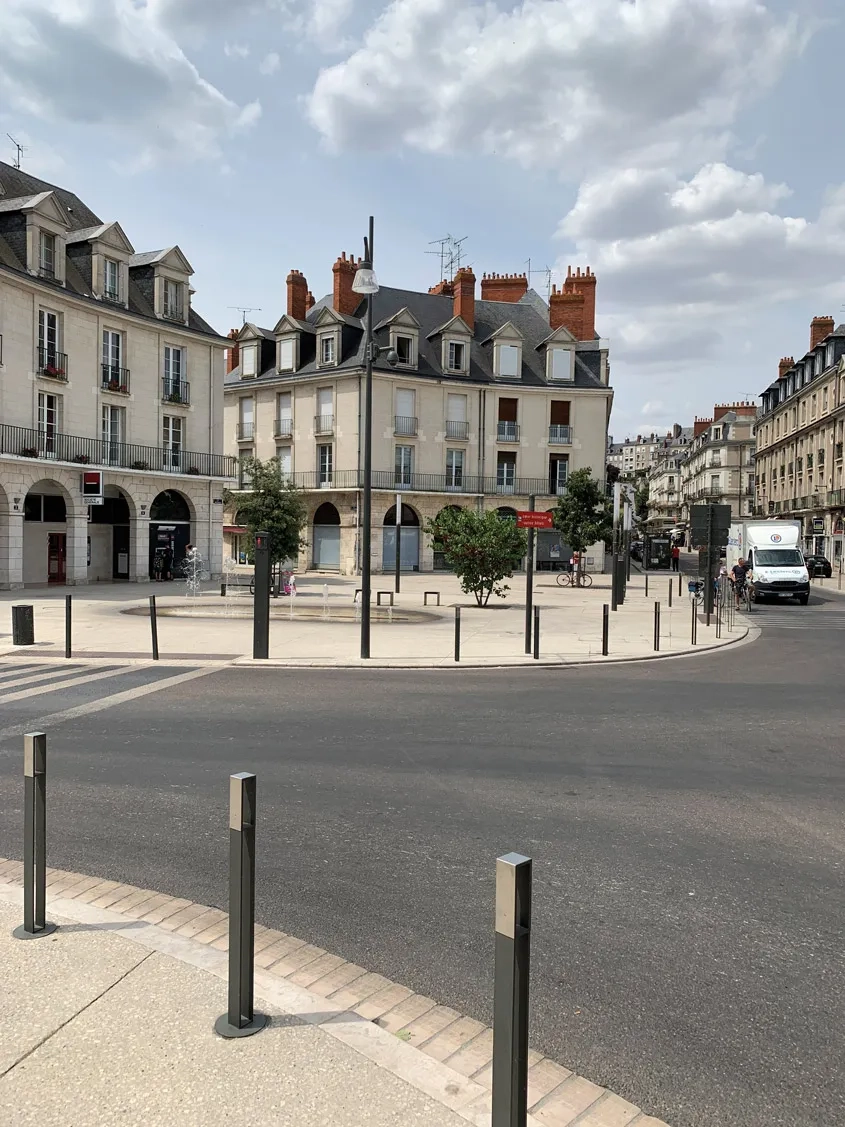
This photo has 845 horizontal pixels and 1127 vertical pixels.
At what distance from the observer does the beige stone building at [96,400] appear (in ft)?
88.6

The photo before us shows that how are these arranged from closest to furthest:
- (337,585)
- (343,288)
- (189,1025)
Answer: (189,1025) → (337,585) → (343,288)

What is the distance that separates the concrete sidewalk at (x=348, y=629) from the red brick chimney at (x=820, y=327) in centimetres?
4127

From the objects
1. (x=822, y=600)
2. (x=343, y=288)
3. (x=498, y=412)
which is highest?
(x=343, y=288)

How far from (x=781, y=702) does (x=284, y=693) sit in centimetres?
616

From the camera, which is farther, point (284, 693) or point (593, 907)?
point (284, 693)

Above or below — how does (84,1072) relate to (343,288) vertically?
below

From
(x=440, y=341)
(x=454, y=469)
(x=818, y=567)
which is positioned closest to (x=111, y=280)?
(x=440, y=341)

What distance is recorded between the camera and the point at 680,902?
13.7 feet

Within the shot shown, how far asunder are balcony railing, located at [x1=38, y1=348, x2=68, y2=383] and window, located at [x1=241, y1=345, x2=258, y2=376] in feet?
63.5

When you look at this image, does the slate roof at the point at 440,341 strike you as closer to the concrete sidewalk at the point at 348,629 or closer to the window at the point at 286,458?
the window at the point at 286,458

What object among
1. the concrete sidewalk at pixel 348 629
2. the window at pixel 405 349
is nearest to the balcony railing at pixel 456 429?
the window at pixel 405 349

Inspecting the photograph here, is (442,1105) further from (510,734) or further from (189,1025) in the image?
(510,734)

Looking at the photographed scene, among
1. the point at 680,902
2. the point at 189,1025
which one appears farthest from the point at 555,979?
the point at 189,1025

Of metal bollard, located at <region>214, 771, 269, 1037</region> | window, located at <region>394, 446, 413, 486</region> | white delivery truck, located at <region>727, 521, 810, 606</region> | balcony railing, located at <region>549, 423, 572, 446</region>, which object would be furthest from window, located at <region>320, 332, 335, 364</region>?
metal bollard, located at <region>214, 771, 269, 1037</region>
